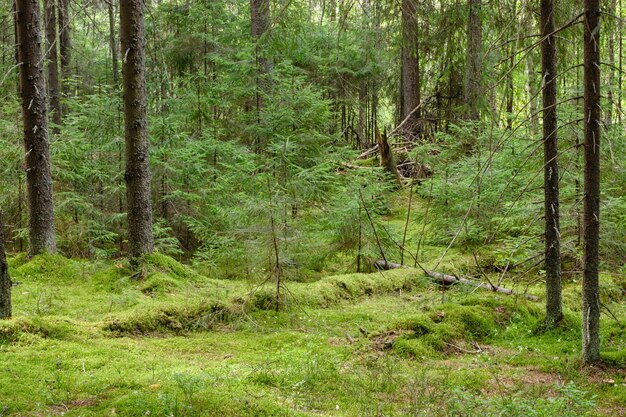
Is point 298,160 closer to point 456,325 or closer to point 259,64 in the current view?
point 259,64

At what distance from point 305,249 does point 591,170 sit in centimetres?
508

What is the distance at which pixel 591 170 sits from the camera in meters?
4.87

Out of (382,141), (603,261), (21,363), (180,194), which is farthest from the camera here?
(382,141)

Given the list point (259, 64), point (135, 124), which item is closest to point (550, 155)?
point (135, 124)

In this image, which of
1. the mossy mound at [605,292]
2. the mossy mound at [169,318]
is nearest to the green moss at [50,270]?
the mossy mound at [169,318]

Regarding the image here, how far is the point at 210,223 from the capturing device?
11555 mm

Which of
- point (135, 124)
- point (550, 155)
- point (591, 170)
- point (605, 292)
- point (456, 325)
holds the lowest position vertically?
point (605, 292)

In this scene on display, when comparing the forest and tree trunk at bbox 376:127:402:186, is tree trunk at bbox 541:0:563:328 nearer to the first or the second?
the forest

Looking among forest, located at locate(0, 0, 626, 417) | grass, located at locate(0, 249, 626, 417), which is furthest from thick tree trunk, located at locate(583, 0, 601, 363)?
grass, located at locate(0, 249, 626, 417)

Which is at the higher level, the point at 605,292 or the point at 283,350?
the point at 283,350

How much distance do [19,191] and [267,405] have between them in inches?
394

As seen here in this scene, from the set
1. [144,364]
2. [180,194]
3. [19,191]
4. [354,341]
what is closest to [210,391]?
[144,364]

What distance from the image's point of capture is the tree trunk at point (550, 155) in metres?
5.70

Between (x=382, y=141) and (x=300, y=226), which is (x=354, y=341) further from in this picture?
(x=382, y=141)
